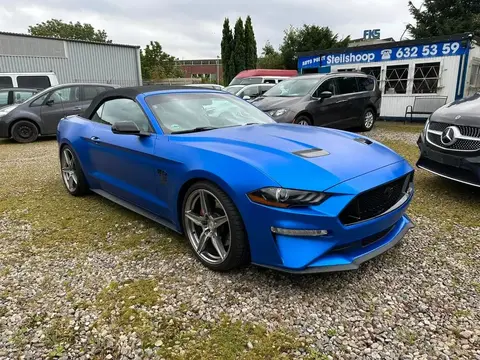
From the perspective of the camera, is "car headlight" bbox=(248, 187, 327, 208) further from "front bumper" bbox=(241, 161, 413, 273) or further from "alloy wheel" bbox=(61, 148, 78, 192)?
"alloy wheel" bbox=(61, 148, 78, 192)

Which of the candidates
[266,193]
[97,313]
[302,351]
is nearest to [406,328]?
[302,351]

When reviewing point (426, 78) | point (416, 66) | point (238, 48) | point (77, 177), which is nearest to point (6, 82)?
point (77, 177)

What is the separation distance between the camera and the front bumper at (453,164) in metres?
3.98

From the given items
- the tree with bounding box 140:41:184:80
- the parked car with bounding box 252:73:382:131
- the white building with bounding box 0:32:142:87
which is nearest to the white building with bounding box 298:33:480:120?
the parked car with bounding box 252:73:382:131

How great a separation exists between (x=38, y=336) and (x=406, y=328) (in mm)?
2239

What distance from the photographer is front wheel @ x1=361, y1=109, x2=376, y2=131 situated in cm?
1025

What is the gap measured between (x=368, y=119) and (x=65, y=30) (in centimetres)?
6794

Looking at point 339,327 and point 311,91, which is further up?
point 311,91

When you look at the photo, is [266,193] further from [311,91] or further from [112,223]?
[311,91]

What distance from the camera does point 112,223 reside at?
3.89 meters

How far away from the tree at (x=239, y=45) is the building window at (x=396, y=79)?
24840 mm

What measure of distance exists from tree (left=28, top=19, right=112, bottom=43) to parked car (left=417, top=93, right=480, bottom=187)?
65.2m

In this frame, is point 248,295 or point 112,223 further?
point 112,223

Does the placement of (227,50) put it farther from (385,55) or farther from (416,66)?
(416,66)
